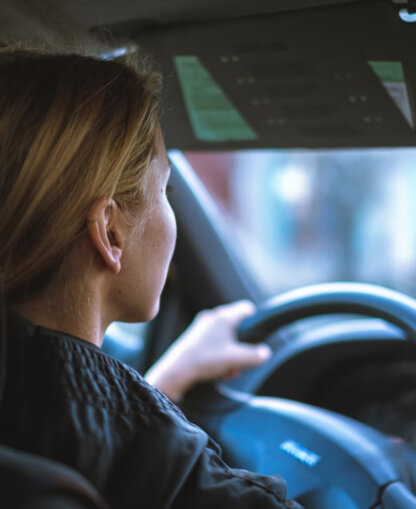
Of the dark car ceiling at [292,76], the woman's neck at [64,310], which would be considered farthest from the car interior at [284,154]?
the woman's neck at [64,310]

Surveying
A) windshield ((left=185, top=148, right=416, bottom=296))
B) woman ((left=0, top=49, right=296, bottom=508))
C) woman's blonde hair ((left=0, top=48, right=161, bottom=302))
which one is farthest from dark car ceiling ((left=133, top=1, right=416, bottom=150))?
windshield ((left=185, top=148, right=416, bottom=296))

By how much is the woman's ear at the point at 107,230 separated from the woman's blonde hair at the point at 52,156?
0.01 metres

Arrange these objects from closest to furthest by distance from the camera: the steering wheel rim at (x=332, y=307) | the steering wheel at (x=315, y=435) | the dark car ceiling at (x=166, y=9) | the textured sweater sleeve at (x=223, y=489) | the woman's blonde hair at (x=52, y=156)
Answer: the textured sweater sleeve at (x=223, y=489)
the woman's blonde hair at (x=52, y=156)
the dark car ceiling at (x=166, y=9)
the steering wheel at (x=315, y=435)
the steering wheel rim at (x=332, y=307)

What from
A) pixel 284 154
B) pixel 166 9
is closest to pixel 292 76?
pixel 166 9

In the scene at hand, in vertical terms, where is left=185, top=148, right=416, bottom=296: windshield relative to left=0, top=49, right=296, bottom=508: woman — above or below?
above

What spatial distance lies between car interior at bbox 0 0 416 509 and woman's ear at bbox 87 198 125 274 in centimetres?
35

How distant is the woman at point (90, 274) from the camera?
0.78m

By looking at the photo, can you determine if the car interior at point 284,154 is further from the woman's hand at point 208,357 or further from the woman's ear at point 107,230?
the woman's ear at point 107,230

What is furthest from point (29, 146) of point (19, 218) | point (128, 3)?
point (128, 3)

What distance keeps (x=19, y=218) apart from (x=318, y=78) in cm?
58

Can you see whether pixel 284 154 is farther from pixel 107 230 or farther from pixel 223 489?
pixel 223 489

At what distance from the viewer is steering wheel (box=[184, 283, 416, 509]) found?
1389 mm

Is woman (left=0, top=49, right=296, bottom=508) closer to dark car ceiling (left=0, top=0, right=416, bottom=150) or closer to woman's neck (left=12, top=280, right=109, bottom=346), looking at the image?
woman's neck (left=12, top=280, right=109, bottom=346)

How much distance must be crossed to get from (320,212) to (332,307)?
8129 mm
